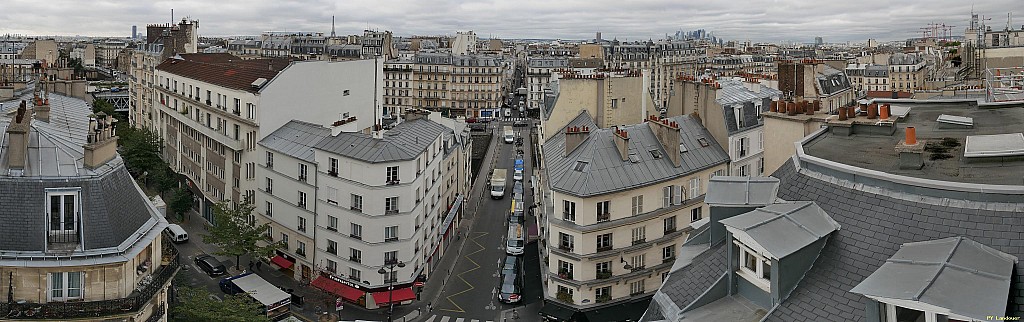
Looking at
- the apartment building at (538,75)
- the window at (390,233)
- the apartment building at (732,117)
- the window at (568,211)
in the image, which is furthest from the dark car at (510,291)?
the apartment building at (538,75)

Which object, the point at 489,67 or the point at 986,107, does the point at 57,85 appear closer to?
the point at 986,107

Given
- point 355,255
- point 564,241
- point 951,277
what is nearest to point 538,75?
point 355,255

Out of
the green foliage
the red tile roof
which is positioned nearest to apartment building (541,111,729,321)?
the red tile roof

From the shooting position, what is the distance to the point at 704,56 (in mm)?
164750

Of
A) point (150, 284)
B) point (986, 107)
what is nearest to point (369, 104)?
point (150, 284)

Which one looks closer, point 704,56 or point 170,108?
point 170,108

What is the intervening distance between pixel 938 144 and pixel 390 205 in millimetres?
32109

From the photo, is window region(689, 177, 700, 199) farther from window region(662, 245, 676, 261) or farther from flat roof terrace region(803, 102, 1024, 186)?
flat roof terrace region(803, 102, 1024, 186)

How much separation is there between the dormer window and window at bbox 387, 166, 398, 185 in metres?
20.7

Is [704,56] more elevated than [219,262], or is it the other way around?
[704,56]

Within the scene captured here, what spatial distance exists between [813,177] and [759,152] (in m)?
35.7

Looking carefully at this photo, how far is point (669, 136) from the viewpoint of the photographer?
1711 inches

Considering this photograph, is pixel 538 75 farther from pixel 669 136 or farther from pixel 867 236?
pixel 867 236

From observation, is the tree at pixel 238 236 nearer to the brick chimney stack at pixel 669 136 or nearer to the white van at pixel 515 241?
the white van at pixel 515 241
